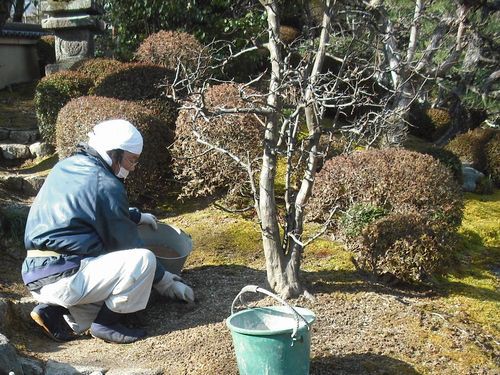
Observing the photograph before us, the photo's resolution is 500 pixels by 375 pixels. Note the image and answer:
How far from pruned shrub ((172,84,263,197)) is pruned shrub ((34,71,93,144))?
9.32 ft

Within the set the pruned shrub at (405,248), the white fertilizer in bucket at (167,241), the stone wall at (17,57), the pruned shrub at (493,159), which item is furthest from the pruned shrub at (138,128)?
the stone wall at (17,57)

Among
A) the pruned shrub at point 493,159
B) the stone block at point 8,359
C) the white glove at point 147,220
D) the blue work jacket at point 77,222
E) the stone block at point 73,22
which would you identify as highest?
the stone block at point 73,22

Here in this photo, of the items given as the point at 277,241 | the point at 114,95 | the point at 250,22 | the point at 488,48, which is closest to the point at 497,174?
the point at 488,48

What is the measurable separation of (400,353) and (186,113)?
4455 mm

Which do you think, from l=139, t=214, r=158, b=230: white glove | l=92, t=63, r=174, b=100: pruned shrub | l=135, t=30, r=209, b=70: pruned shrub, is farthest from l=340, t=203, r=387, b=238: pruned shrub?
l=135, t=30, r=209, b=70: pruned shrub

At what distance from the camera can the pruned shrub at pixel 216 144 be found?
24.4 ft

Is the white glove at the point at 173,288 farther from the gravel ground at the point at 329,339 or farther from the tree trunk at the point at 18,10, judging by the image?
the tree trunk at the point at 18,10

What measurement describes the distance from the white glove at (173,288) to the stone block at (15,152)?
6.12m

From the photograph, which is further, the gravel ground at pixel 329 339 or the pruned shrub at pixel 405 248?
the pruned shrub at pixel 405 248

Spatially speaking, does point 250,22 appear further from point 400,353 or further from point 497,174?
point 400,353

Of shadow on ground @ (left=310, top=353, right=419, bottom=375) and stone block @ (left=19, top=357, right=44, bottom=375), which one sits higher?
stone block @ (left=19, top=357, right=44, bottom=375)

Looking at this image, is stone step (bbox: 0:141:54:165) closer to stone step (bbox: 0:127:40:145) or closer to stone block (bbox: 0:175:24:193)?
stone step (bbox: 0:127:40:145)

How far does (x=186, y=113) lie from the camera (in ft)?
25.6

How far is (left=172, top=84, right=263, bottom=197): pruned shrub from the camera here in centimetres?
744
